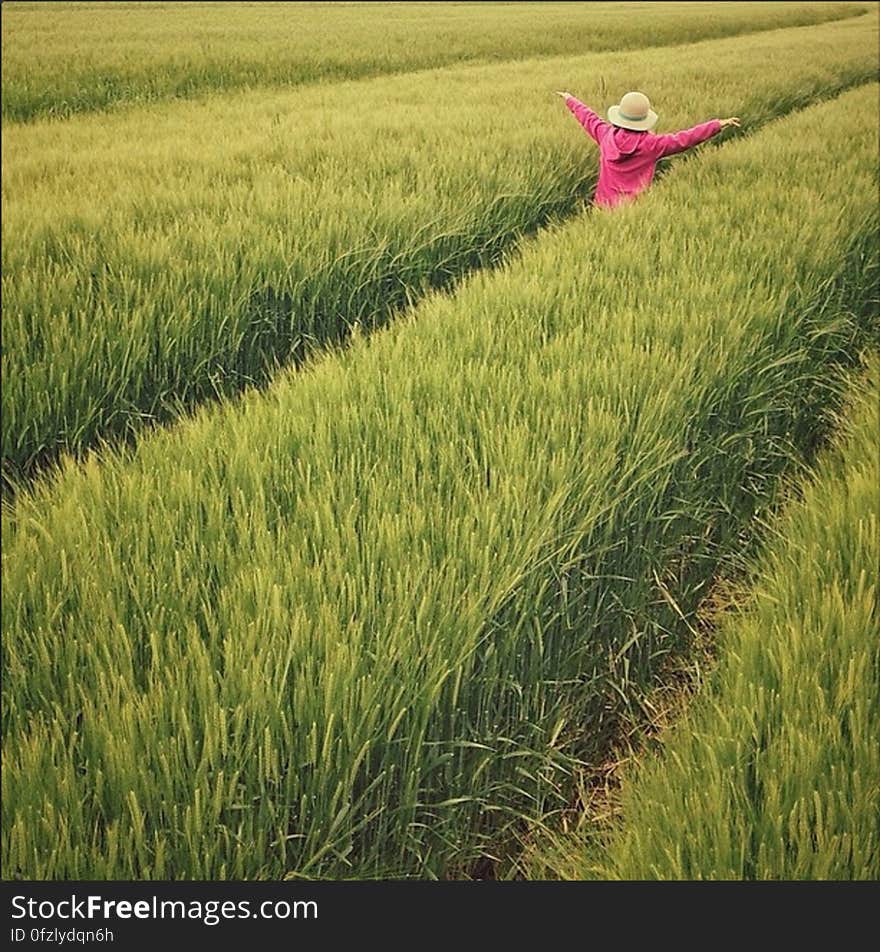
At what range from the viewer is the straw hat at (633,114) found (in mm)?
1691

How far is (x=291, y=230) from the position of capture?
1.54 m

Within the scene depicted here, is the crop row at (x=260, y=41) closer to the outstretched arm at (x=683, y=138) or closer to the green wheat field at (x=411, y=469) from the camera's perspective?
the green wheat field at (x=411, y=469)

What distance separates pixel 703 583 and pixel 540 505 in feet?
1.29

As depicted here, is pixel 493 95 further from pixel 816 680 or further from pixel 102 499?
pixel 816 680

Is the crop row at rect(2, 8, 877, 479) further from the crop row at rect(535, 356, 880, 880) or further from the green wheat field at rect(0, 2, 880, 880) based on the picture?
the crop row at rect(535, 356, 880, 880)

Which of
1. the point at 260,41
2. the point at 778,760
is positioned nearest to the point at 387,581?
the point at 778,760

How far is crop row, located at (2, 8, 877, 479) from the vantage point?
3.51ft

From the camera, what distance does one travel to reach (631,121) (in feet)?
5.58

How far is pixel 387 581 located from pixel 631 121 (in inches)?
50.4

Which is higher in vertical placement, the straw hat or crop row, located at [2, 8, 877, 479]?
the straw hat

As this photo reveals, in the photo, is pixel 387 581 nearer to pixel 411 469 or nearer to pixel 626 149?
pixel 411 469

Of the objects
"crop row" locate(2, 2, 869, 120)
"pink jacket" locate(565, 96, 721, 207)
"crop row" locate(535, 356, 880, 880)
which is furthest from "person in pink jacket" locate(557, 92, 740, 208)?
"crop row" locate(535, 356, 880, 880)

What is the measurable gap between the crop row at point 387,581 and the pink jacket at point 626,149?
0.32 m

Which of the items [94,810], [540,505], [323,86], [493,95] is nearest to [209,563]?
[94,810]
